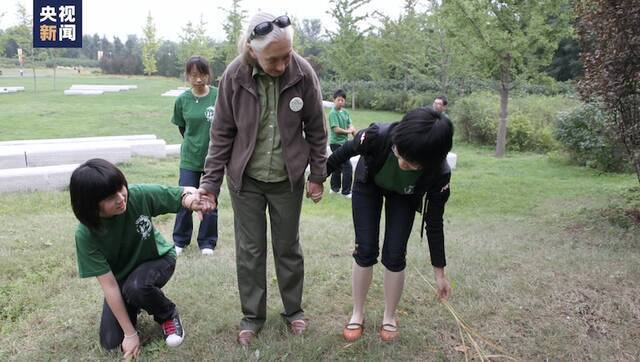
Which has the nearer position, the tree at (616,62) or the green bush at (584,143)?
the tree at (616,62)

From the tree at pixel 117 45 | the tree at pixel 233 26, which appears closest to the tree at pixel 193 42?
the tree at pixel 233 26

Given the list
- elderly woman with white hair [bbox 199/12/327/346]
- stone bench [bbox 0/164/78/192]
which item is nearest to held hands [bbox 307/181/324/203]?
elderly woman with white hair [bbox 199/12/327/346]

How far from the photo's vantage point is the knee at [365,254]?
2.89 m

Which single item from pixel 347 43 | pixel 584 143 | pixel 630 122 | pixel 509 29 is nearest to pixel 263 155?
pixel 630 122

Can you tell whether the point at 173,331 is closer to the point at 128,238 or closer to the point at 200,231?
the point at 128,238

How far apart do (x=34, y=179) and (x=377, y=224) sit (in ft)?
20.2

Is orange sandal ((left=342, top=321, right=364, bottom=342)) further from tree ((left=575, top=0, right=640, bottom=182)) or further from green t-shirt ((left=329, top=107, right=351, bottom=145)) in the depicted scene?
green t-shirt ((left=329, top=107, right=351, bottom=145))

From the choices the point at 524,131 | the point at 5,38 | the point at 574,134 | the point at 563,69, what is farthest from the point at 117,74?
the point at 574,134

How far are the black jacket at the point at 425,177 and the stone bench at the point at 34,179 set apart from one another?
228 inches

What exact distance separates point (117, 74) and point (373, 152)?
53682 millimetres

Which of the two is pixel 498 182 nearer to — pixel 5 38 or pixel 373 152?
pixel 373 152

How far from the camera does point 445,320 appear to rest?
327cm

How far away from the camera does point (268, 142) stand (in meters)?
2.81

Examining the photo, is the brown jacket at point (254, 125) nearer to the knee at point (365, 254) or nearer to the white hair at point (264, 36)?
the white hair at point (264, 36)
